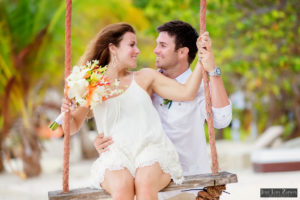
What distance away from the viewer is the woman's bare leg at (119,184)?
89.7 inches

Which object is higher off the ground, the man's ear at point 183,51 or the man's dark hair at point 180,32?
the man's dark hair at point 180,32

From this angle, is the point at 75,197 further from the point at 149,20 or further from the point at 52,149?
the point at 52,149

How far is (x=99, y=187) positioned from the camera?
2418mm

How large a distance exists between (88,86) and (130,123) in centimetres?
32

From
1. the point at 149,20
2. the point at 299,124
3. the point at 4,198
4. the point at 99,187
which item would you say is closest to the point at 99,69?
the point at 99,187

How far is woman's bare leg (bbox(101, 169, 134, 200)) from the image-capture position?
2.28 m

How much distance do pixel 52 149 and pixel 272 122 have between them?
7628 millimetres

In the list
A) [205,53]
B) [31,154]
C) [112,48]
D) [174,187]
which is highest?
[31,154]

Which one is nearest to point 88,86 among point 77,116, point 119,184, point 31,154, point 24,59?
point 77,116

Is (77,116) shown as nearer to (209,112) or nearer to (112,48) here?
(112,48)

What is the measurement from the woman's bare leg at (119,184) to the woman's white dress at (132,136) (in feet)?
0.11

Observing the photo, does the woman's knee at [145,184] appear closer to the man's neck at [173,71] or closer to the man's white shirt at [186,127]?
the man's white shirt at [186,127]

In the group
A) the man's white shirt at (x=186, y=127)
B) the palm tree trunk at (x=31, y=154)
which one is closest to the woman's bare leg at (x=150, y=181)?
the man's white shirt at (x=186, y=127)

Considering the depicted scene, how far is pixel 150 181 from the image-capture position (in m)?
2.31
